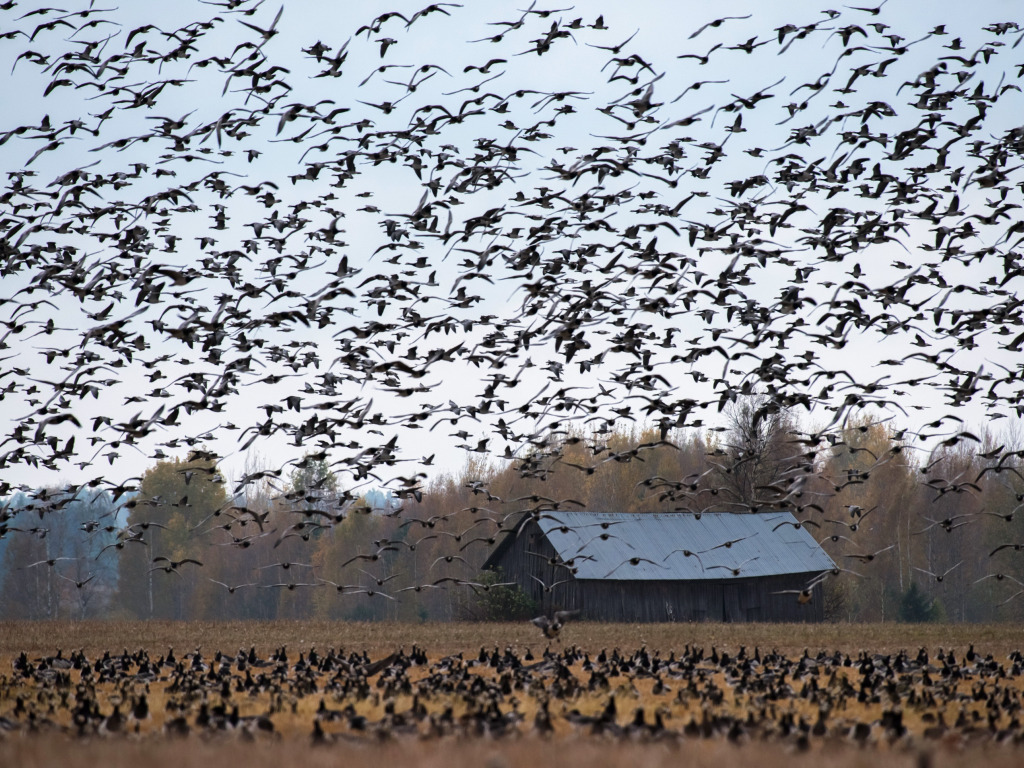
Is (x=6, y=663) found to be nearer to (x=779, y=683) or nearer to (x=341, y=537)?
(x=779, y=683)

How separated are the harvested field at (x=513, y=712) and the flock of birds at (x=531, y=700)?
0.05m

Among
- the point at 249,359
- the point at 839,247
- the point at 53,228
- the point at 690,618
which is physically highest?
the point at 53,228

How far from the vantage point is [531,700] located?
16734 millimetres

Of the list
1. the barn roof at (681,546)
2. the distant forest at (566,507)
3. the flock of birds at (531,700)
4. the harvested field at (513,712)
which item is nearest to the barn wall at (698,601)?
the barn roof at (681,546)

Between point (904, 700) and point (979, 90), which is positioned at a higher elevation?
point (979, 90)

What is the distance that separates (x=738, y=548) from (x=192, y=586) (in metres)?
68.9

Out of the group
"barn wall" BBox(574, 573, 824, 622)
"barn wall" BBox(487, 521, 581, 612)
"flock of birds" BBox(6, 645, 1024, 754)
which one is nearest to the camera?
"flock of birds" BBox(6, 645, 1024, 754)

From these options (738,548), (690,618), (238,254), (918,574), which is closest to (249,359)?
A: (238,254)

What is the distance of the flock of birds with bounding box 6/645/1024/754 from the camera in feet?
44.0

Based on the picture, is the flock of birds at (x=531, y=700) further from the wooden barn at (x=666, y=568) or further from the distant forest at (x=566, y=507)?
the distant forest at (x=566, y=507)

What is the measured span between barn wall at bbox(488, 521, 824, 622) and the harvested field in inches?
975

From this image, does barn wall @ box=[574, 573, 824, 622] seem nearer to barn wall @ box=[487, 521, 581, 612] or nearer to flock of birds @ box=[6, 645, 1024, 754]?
barn wall @ box=[487, 521, 581, 612]

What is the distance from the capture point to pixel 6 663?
88.3 feet

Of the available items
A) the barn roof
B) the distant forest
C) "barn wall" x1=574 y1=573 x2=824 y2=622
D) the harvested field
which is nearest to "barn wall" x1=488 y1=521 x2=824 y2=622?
"barn wall" x1=574 y1=573 x2=824 y2=622
